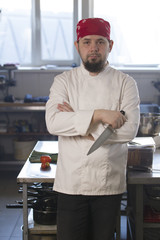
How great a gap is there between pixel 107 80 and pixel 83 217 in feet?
2.16

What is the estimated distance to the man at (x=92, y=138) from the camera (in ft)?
5.48

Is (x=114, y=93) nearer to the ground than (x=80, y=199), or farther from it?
farther from it

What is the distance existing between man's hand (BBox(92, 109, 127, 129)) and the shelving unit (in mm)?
2548

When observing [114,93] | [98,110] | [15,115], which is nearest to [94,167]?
[98,110]

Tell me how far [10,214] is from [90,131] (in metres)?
1.91

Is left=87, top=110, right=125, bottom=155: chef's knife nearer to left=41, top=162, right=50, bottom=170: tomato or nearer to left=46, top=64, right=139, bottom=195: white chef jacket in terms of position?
left=46, top=64, right=139, bottom=195: white chef jacket

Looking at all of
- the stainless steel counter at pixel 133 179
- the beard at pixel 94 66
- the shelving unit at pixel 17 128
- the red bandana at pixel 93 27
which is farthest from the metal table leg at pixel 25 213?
the shelving unit at pixel 17 128

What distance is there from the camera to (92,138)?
66.6 inches

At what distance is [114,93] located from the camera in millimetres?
1757

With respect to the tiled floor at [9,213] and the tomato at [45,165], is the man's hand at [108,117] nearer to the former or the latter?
the tomato at [45,165]

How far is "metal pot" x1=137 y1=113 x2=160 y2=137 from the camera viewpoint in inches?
91.5

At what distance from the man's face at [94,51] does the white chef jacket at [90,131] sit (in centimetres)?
6

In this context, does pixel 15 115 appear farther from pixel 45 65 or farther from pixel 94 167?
pixel 94 167

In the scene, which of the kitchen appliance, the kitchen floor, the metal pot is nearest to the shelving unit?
the kitchen floor
